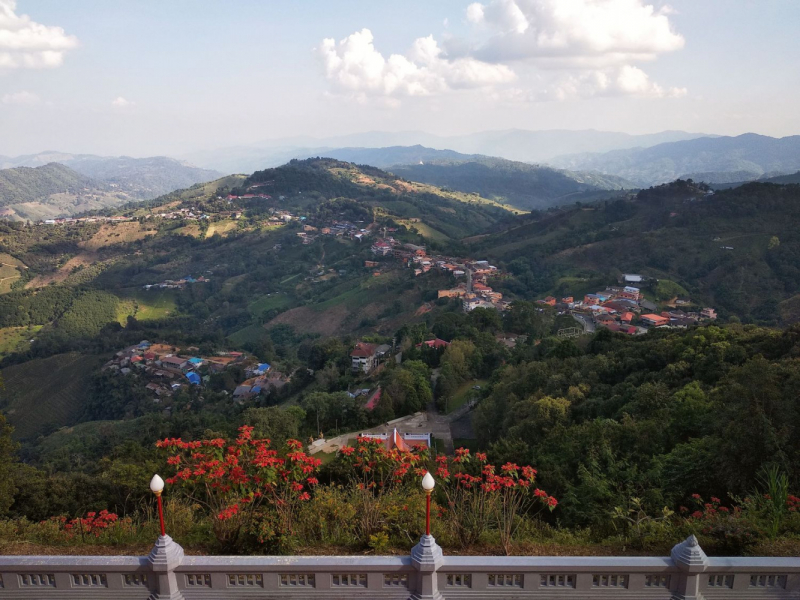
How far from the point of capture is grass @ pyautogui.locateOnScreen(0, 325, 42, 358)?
52.1 meters

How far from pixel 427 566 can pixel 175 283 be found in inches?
2925

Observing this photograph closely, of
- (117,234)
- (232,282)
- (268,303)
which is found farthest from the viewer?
(117,234)

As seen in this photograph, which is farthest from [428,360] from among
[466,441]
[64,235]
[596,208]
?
[64,235]

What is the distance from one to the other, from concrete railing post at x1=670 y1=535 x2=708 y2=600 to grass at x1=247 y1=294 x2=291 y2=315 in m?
60.0

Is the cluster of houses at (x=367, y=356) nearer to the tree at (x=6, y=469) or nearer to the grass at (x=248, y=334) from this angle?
the tree at (x=6, y=469)

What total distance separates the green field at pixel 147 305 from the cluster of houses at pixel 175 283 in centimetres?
104

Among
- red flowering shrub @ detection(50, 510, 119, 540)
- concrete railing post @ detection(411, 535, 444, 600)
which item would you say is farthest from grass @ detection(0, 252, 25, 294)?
concrete railing post @ detection(411, 535, 444, 600)

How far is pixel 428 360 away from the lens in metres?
30.3

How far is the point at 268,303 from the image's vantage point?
65.4m

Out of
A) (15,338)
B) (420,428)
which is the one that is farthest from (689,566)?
(15,338)

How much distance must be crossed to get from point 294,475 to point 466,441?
16214mm

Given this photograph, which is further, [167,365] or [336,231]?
[336,231]

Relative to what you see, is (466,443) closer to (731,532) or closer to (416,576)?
(731,532)

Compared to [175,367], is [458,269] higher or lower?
higher
